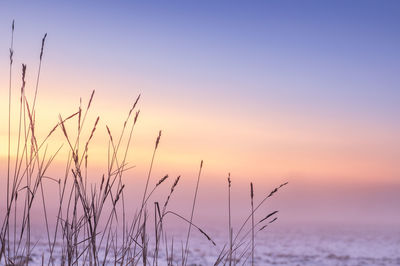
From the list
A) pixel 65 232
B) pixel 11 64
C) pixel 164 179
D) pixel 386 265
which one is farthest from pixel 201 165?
pixel 386 265

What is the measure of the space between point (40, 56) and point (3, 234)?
0.79 m

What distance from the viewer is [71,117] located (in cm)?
239

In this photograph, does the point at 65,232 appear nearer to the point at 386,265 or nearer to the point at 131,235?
the point at 131,235

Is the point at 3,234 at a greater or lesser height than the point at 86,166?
lesser

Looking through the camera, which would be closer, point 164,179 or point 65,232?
point 164,179

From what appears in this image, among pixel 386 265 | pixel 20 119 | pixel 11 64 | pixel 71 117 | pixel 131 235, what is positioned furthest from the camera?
pixel 386 265

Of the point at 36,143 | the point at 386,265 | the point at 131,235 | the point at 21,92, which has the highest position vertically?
the point at 21,92

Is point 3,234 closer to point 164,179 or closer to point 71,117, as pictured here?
point 71,117

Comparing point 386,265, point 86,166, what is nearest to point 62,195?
point 86,166

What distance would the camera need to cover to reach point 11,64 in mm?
2236

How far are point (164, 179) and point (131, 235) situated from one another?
0.55m

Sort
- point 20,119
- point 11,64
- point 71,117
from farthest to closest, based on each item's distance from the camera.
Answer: point 20,119, point 71,117, point 11,64

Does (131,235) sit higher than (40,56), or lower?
lower

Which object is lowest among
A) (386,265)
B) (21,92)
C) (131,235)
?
(386,265)
